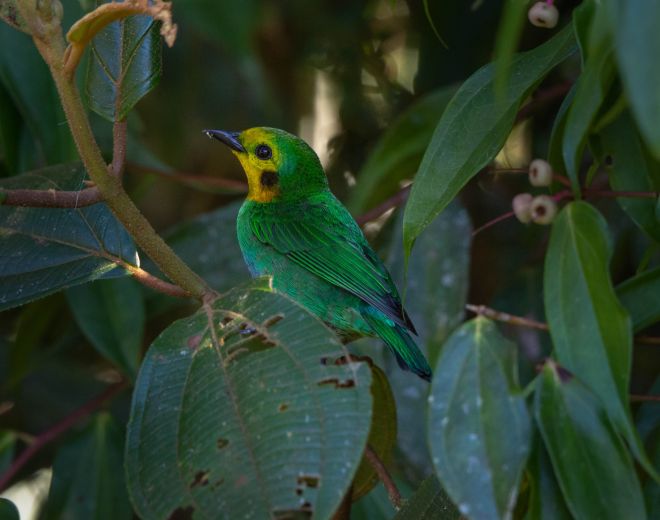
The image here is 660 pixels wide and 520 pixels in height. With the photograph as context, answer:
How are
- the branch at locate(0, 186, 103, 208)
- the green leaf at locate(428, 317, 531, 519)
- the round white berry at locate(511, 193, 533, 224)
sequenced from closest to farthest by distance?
1. the green leaf at locate(428, 317, 531, 519)
2. the round white berry at locate(511, 193, 533, 224)
3. the branch at locate(0, 186, 103, 208)

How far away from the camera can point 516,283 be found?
316 cm

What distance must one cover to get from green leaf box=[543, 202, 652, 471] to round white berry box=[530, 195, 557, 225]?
55 mm

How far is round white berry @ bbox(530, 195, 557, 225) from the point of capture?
146 cm

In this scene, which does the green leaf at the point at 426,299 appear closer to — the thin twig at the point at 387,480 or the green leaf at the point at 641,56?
the thin twig at the point at 387,480

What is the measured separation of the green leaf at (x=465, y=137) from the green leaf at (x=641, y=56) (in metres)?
0.67

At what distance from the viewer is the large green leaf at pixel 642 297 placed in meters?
1.53

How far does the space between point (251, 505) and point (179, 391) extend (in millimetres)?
266

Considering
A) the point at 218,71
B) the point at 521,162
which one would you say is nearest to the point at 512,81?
the point at 521,162

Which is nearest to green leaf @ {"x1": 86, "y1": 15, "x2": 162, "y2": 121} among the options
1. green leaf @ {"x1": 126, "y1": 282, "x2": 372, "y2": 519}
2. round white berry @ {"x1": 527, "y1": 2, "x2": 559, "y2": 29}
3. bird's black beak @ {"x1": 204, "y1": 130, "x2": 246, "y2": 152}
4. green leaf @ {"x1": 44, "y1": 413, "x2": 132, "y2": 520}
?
green leaf @ {"x1": 126, "y1": 282, "x2": 372, "y2": 519}

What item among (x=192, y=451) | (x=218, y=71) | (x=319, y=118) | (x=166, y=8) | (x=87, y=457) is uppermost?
(x=218, y=71)

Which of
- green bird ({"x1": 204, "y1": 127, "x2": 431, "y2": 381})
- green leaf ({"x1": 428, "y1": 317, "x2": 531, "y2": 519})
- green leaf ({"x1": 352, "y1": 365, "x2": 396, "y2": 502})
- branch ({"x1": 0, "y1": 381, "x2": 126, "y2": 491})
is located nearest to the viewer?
green leaf ({"x1": 428, "y1": 317, "x2": 531, "y2": 519})

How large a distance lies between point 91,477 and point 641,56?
7.39ft

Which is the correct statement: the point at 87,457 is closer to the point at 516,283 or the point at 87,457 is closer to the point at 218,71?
the point at 516,283

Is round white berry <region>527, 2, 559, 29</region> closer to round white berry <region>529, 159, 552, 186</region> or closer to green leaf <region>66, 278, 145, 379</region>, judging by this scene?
round white berry <region>529, 159, 552, 186</region>
